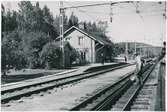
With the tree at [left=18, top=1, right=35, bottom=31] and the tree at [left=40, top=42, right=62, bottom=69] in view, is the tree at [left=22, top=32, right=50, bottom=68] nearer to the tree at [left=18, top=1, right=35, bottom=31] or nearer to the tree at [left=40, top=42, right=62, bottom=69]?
the tree at [left=40, top=42, right=62, bottom=69]

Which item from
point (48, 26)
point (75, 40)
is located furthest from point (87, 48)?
point (48, 26)

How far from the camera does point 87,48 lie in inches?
2026

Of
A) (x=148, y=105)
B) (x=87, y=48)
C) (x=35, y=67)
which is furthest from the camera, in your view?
(x=87, y=48)

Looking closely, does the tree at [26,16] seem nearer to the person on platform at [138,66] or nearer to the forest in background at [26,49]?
the forest in background at [26,49]

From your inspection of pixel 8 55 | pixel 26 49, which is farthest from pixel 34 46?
pixel 8 55

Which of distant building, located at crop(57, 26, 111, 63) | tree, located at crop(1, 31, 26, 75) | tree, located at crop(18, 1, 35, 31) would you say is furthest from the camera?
tree, located at crop(18, 1, 35, 31)

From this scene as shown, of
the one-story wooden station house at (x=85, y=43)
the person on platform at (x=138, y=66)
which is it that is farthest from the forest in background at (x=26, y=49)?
the one-story wooden station house at (x=85, y=43)

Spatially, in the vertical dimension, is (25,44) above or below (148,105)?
above

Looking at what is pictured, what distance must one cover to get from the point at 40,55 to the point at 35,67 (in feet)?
5.38

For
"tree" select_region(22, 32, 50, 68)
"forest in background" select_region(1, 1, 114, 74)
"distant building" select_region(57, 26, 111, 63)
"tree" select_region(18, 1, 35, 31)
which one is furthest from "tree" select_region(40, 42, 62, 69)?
"tree" select_region(18, 1, 35, 31)

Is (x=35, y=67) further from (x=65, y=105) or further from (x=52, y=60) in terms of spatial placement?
(x=65, y=105)

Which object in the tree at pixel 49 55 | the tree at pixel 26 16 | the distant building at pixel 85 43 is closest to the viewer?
the tree at pixel 49 55

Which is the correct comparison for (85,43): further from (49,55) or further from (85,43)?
(49,55)

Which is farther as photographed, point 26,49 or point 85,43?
point 85,43
